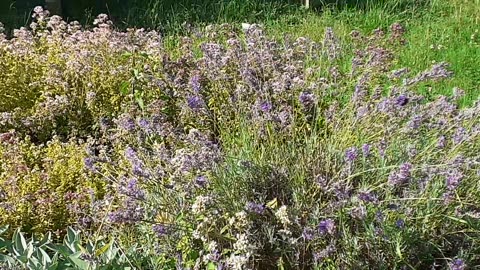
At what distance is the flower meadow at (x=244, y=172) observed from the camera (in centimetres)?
255

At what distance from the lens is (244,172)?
2.71 m

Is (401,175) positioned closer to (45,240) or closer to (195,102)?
(195,102)

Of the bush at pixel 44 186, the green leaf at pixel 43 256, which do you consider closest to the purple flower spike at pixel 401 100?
the bush at pixel 44 186

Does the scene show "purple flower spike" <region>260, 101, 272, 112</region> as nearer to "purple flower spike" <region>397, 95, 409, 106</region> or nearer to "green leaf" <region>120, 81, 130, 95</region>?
"purple flower spike" <region>397, 95, 409, 106</region>

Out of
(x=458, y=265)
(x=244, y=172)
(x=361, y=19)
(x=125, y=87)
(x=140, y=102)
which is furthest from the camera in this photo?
(x=361, y=19)

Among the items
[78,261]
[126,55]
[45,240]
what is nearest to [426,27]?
[126,55]

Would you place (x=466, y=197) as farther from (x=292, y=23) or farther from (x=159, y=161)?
(x=292, y=23)

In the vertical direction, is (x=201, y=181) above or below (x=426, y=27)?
above

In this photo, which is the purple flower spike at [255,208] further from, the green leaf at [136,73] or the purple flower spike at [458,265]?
the green leaf at [136,73]

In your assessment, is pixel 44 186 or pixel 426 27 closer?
pixel 44 186

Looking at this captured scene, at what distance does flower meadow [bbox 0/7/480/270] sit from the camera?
2.55 metres

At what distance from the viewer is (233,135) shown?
10.9 feet

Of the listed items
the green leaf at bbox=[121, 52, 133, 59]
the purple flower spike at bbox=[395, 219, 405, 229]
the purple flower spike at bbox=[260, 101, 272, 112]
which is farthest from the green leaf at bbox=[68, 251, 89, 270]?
the green leaf at bbox=[121, 52, 133, 59]

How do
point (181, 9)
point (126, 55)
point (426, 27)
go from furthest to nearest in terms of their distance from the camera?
point (181, 9) → point (426, 27) → point (126, 55)
